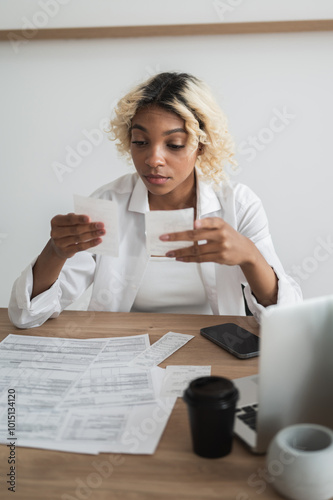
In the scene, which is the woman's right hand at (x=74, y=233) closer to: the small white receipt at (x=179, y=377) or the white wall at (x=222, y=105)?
the small white receipt at (x=179, y=377)

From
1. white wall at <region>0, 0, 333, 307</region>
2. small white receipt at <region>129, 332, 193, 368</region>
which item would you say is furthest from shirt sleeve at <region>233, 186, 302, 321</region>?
white wall at <region>0, 0, 333, 307</region>

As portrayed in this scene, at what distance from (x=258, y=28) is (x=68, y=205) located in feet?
4.40

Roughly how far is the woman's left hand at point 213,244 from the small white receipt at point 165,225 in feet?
0.04

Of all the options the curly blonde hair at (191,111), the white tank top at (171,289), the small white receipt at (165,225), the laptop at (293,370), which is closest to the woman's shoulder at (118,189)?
the curly blonde hair at (191,111)

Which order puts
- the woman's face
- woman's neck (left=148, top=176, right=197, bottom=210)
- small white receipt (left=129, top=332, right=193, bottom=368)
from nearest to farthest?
small white receipt (left=129, top=332, right=193, bottom=368), the woman's face, woman's neck (left=148, top=176, right=197, bottom=210)

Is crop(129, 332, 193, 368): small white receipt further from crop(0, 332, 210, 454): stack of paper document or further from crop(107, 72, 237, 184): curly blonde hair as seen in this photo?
crop(107, 72, 237, 184): curly blonde hair

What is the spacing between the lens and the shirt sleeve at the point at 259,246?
1403 mm

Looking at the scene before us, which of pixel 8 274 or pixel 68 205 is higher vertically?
pixel 68 205

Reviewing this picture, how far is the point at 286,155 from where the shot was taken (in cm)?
253

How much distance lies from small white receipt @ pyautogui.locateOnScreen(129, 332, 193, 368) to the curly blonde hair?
2.07 ft

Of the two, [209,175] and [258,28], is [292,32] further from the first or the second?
[209,175]

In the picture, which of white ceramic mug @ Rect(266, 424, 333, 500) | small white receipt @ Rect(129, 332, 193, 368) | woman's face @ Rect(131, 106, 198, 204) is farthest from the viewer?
woman's face @ Rect(131, 106, 198, 204)

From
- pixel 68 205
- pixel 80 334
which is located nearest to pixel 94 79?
pixel 68 205

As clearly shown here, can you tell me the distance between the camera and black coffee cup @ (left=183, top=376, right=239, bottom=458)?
2.57 feet
